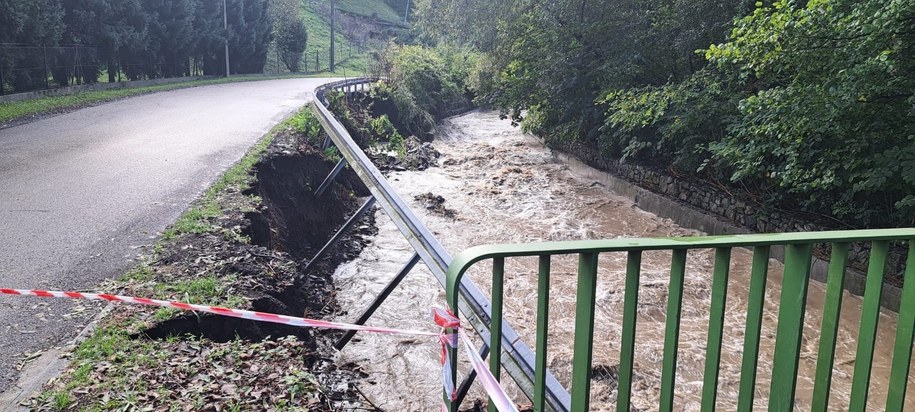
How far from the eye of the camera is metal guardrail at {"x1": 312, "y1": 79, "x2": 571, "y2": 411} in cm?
282

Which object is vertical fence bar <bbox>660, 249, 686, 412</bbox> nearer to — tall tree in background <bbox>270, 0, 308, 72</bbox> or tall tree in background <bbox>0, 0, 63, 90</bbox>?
Answer: tall tree in background <bbox>0, 0, 63, 90</bbox>

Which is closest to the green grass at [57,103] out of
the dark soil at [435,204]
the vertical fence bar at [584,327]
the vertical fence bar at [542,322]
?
the dark soil at [435,204]

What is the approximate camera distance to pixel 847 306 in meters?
8.45

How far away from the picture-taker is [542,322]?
1989mm

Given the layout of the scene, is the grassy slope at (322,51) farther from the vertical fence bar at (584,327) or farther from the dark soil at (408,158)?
the vertical fence bar at (584,327)

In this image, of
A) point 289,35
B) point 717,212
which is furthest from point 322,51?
point 717,212

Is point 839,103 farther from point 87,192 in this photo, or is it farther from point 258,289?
point 87,192

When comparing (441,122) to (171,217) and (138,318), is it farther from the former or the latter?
(138,318)

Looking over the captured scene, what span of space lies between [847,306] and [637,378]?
3.88 metres

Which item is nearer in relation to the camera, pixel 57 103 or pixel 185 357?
pixel 185 357

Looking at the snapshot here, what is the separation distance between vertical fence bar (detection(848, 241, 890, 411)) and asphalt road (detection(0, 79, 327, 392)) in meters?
4.31

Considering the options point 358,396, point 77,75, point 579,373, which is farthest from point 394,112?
point 579,373

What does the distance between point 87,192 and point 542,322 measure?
25.9 ft

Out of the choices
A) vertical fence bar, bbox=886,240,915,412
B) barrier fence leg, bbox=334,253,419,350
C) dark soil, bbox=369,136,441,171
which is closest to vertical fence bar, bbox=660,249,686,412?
vertical fence bar, bbox=886,240,915,412
